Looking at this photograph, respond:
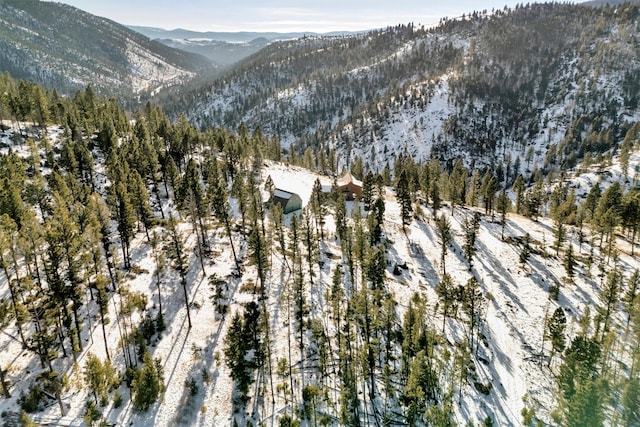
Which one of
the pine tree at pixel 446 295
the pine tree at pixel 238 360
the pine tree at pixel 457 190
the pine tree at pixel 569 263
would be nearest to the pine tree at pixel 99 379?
the pine tree at pixel 238 360

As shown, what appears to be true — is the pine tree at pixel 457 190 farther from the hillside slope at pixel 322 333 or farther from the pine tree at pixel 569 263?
the pine tree at pixel 569 263

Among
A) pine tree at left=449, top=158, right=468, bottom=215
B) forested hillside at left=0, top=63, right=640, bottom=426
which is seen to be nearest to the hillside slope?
forested hillside at left=0, top=63, right=640, bottom=426

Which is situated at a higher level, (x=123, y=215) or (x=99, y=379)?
(x=123, y=215)

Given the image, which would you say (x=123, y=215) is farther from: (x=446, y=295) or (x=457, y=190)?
(x=457, y=190)

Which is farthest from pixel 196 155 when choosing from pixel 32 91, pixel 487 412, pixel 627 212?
pixel 627 212

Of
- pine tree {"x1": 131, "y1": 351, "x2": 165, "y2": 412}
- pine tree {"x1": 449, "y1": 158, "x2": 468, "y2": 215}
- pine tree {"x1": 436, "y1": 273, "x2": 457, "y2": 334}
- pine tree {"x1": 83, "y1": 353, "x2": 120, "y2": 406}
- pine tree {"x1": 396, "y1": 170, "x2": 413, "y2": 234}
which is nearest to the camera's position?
pine tree {"x1": 83, "y1": 353, "x2": 120, "y2": 406}

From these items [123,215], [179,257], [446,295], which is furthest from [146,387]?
[446,295]

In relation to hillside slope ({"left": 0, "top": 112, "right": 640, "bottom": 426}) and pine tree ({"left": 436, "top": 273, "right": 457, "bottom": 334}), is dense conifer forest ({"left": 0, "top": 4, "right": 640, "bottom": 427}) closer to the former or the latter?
hillside slope ({"left": 0, "top": 112, "right": 640, "bottom": 426})

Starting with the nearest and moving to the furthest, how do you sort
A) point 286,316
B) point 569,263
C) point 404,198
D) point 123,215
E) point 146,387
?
point 146,387 → point 286,316 → point 123,215 → point 569,263 → point 404,198

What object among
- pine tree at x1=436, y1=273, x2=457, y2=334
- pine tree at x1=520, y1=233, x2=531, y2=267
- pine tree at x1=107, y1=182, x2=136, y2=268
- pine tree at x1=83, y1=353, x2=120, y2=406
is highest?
pine tree at x1=107, y1=182, x2=136, y2=268
